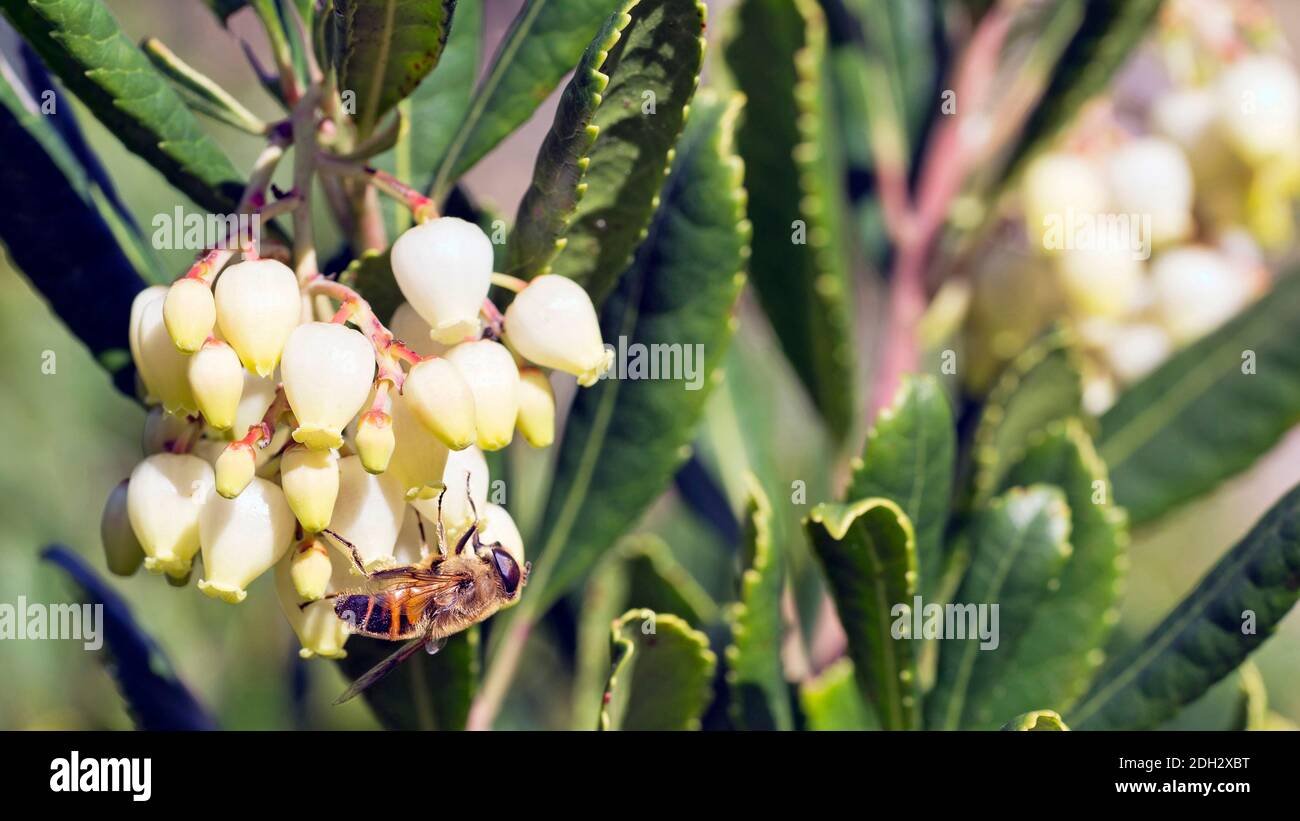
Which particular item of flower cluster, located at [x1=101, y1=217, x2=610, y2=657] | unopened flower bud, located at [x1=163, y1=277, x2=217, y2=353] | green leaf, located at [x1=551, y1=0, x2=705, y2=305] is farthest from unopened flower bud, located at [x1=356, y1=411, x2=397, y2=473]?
green leaf, located at [x1=551, y1=0, x2=705, y2=305]

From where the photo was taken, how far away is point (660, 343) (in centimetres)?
116

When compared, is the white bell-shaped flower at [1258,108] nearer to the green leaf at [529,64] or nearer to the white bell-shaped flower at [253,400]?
the green leaf at [529,64]

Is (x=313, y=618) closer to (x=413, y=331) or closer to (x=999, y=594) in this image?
(x=413, y=331)

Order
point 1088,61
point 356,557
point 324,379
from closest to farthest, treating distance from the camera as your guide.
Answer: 1. point 324,379
2. point 356,557
3. point 1088,61

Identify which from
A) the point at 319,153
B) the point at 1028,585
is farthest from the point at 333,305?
the point at 1028,585

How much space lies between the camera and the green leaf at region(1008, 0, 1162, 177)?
1.49 meters

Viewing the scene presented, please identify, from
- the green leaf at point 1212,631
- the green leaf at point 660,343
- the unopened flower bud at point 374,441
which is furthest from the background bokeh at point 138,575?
the unopened flower bud at point 374,441

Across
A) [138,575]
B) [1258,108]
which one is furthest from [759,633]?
[138,575]

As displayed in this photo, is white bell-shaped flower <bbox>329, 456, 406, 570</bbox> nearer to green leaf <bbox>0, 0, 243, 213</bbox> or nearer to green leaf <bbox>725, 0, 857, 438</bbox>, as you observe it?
green leaf <bbox>0, 0, 243, 213</bbox>

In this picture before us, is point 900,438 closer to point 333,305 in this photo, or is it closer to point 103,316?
point 333,305

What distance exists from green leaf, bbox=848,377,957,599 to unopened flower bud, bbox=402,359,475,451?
1.45ft

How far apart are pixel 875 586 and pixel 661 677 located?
0.21m
